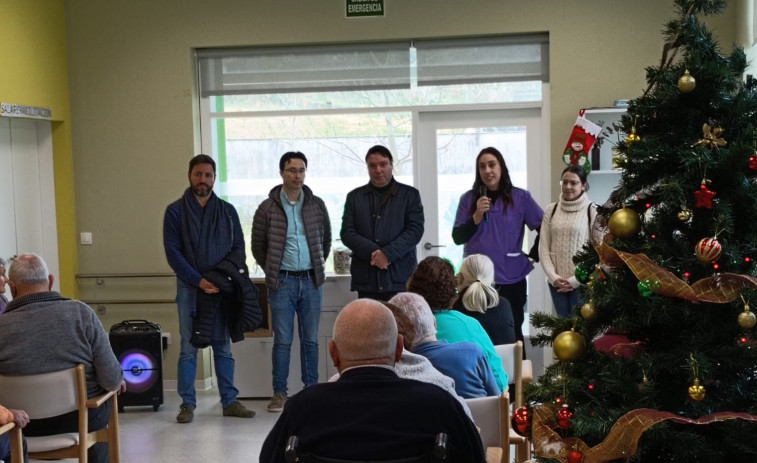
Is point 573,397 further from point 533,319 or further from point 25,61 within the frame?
point 25,61

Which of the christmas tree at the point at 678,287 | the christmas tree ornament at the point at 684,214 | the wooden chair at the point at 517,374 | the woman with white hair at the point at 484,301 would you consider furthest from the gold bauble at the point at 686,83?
the woman with white hair at the point at 484,301

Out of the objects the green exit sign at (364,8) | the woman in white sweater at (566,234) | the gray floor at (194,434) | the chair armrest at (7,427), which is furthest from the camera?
the green exit sign at (364,8)

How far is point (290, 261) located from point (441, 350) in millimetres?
2938

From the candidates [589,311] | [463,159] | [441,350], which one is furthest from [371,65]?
[589,311]

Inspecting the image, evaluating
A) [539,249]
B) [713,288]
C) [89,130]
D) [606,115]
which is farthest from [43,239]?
[713,288]

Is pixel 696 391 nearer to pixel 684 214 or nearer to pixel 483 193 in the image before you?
pixel 684 214

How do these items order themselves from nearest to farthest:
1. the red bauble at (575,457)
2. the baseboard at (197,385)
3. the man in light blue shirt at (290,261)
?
1. the red bauble at (575,457)
2. the man in light blue shirt at (290,261)
3. the baseboard at (197,385)

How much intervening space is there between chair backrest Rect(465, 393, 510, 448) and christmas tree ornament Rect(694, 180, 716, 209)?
115 centimetres

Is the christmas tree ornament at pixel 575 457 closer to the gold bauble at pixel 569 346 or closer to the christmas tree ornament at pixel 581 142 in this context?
the gold bauble at pixel 569 346

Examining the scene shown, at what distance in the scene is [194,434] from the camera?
18.9 ft

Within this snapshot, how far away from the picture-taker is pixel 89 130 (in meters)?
7.16

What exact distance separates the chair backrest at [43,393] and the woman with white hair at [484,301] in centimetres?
181

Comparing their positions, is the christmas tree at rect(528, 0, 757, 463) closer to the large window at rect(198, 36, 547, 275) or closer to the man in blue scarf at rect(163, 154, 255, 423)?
the man in blue scarf at rect(163, 154, 255, 423)

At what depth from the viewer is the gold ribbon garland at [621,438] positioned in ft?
6.97
